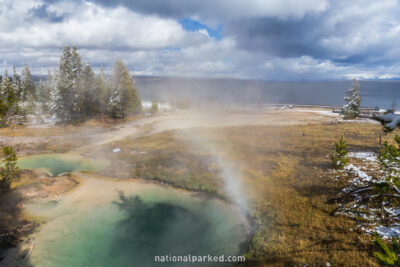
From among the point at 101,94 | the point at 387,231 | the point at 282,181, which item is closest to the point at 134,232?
the point at 282,181

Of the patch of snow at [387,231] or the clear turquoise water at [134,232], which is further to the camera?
the clear turquoise water at [134,232]

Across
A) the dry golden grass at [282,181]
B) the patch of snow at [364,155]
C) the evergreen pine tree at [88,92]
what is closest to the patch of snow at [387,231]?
the dry golden grass at [282,181]

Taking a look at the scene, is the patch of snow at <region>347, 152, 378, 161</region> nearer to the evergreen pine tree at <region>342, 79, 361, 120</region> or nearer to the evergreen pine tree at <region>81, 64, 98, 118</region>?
the evergreen pine tree at <region>342, 79, 361, 120</region>

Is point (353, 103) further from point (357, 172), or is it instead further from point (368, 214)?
point (368, 214)

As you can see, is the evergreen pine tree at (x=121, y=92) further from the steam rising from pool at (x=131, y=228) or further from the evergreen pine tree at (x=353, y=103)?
the evergreen pine tree at (x=353, y=103)

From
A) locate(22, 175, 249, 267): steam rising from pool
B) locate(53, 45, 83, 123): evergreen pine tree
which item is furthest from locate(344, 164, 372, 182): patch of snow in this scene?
locate(53, 45, 83, 123): evergreen pine tree

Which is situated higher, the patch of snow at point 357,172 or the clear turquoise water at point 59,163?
the patch of snow at point 357,172
